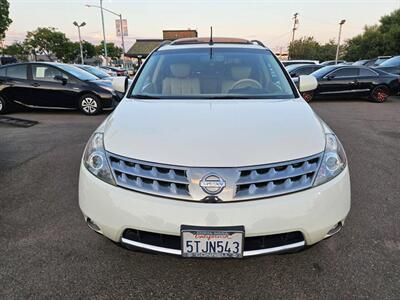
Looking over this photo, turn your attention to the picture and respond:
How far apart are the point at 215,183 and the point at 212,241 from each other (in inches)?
13.0

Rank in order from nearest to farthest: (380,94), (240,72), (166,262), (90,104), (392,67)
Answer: (166,262) < (240,72) < (90,104) < (380,94) < (392,67)

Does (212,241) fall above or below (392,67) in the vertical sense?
below

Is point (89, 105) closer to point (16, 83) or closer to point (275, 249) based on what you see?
point (16, 83)

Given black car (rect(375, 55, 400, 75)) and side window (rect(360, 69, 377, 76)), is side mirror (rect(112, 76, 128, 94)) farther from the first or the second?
black car (rect(375, 55, 400, 75))

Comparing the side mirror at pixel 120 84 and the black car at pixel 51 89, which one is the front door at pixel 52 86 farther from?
the side mirror at pixel 120 84

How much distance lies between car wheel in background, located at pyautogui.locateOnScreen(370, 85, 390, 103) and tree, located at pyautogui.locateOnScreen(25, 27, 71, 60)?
64511 millimetres

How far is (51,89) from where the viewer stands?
821 cm

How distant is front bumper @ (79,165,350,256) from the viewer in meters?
1.78

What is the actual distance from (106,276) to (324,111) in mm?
8378

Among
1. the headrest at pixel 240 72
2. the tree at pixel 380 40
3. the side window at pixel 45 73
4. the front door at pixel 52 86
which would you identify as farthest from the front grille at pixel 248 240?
the tree at pixel 380 40

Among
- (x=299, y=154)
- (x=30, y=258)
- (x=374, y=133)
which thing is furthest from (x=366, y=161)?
(x=30, y=258)

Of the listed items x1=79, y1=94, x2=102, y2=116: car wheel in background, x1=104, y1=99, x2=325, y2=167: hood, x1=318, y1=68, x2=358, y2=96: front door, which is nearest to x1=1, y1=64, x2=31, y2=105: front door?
x1=79, y1=94, x2=102, y2=116: car wheel in background

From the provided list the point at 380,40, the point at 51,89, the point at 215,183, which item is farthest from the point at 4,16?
the point at 380,40

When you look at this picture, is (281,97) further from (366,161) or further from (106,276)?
(366,161)
